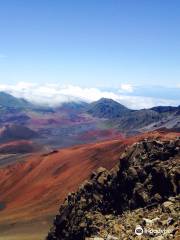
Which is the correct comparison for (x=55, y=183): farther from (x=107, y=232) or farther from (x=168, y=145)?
(x=107, y=232)

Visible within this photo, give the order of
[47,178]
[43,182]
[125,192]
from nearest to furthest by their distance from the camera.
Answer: [125,192] < [43,182] < [47,178]

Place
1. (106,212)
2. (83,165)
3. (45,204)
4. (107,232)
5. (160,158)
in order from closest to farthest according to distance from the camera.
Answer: (107,232) < (106,212) < (160,158) < (45,204) < (83,165)

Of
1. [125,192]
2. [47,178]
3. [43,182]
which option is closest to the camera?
[125,192]

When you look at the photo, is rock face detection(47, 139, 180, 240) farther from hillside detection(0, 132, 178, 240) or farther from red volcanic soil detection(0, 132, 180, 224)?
red volcanic soil detection(0, 132, 180, 224)

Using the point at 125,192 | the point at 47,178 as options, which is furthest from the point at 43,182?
the point at 125,192

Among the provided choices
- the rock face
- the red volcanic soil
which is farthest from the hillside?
the rock face

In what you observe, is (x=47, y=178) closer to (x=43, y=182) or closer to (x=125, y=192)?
(x=43, y=182)

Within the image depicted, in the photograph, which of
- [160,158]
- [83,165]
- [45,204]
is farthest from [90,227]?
[83,165]
